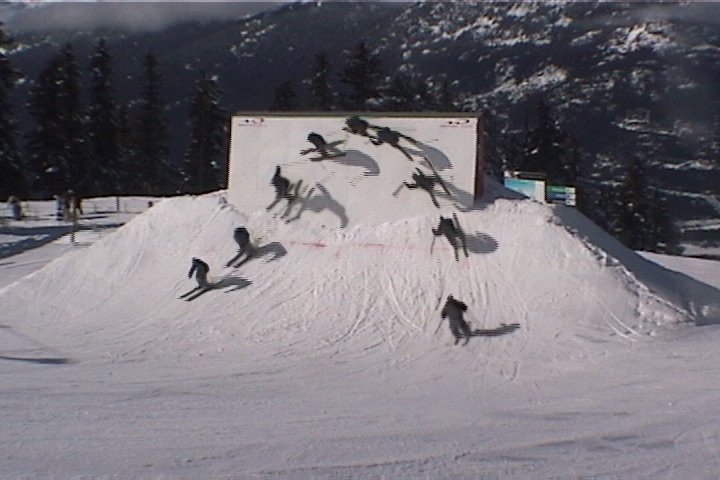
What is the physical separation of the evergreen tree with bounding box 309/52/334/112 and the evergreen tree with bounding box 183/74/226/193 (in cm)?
724

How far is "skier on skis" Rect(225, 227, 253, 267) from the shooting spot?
18.5 meters

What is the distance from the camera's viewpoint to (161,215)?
20594 mm

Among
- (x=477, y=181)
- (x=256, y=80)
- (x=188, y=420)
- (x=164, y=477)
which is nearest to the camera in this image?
(x=164, y=477)

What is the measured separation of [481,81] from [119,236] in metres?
129

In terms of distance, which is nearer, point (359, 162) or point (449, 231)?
point (449, 231)

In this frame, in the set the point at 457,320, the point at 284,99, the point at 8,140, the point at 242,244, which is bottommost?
the point at 457,320

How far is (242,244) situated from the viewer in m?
18.6

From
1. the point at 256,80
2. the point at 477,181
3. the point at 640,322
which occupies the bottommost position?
the point at 640,322

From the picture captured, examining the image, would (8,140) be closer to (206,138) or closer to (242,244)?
(206,138)

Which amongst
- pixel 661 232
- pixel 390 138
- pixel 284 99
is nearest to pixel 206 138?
pixel 284 99

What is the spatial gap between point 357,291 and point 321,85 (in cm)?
4375

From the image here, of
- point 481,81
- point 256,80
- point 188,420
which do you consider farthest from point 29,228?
point 481,81

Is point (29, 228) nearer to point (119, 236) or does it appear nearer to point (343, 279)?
point (119, 236)

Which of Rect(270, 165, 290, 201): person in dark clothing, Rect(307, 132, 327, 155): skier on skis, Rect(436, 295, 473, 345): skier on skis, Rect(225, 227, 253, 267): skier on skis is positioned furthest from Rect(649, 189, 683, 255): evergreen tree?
Rect(436, 295, 473, 345): skier on skis
